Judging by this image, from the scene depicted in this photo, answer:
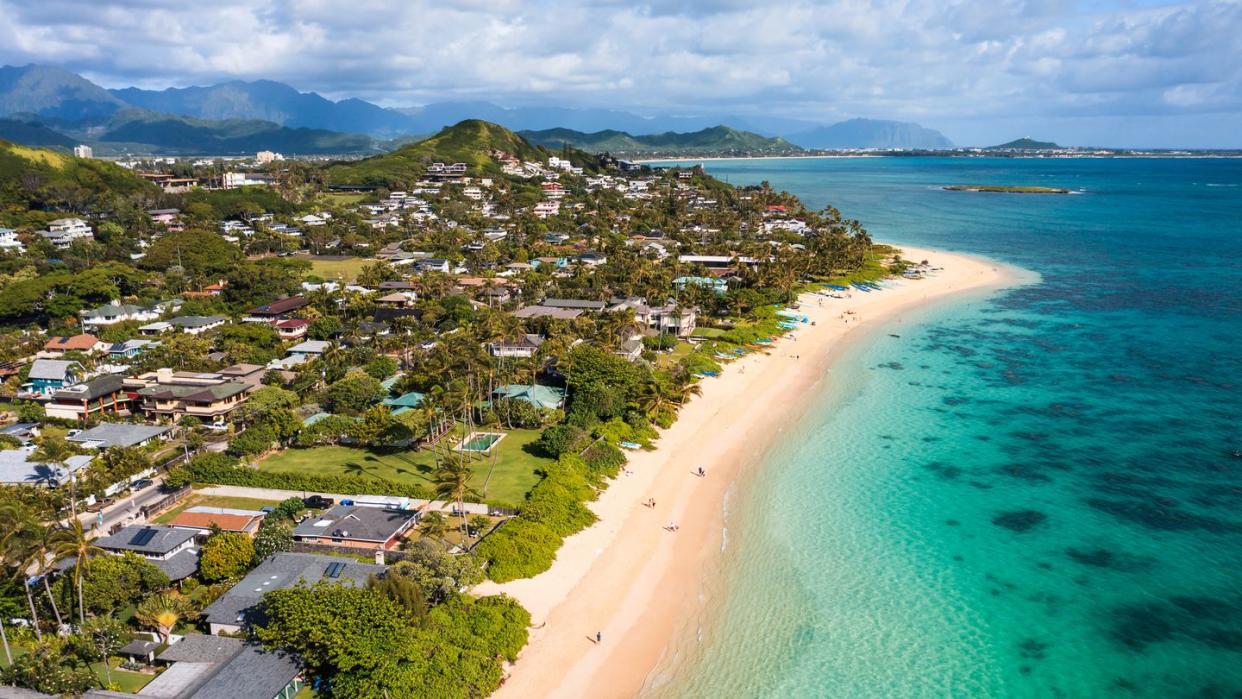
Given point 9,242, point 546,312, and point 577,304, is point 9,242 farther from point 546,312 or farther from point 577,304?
point 577,304

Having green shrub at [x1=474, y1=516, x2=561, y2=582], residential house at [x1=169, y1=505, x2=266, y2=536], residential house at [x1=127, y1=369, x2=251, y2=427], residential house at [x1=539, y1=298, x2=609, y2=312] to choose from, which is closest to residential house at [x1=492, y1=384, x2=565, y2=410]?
green shrub at [x1=474, y1=516, x2=561, y2=582]

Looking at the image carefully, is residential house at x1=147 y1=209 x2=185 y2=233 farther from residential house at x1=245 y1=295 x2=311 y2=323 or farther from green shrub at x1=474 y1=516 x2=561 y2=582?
green shrub at x1=474 y1=516 x2=561 y2=582

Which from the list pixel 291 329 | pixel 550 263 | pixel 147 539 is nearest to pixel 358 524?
pixel 147 539

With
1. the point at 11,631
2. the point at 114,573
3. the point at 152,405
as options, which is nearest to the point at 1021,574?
the point at 114,573

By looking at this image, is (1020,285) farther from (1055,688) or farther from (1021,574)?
(1055,688)

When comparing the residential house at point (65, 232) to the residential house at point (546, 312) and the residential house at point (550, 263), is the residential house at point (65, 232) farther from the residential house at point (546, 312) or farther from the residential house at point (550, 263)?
the residential house at point (546, 312)

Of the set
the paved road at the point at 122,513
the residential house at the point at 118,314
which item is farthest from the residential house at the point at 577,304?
the paved road at the point at 122,513
